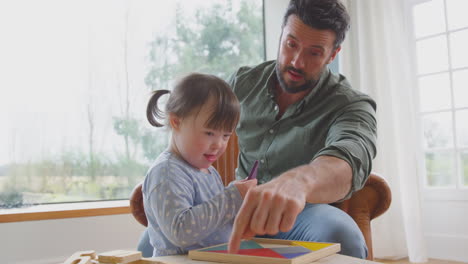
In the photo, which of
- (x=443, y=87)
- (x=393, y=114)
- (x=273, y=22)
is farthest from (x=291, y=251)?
(x=273, y=22)

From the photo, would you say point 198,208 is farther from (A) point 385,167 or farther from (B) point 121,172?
(A) point 385,167

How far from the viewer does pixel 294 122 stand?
1535mm

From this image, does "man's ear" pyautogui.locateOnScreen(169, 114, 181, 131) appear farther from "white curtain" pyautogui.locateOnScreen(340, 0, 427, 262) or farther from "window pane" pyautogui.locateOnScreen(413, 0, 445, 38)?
"window pane" pyautogui.locateOnScreen(413, 0, 445, 38)

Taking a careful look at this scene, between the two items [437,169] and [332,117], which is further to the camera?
[437,169]

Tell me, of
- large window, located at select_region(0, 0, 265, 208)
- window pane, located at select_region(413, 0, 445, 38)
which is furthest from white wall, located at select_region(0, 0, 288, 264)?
window pane, located at select_region(413, 0, 445, 38)

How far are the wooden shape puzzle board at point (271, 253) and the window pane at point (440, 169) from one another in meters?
2.43

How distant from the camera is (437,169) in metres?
3.10

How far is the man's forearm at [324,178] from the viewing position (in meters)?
0.87

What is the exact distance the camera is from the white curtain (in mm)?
2943

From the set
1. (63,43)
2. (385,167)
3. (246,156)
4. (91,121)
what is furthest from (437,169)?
(63,43)

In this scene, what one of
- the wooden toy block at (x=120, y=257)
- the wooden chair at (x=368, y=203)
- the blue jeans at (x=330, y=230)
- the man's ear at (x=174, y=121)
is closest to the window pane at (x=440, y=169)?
the wooden chair at (x=368, y=203)

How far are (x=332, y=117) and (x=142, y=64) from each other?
1.81 meters

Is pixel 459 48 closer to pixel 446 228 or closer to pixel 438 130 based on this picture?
pixel 438 130

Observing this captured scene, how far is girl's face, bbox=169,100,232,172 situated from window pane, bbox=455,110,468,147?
228cm
